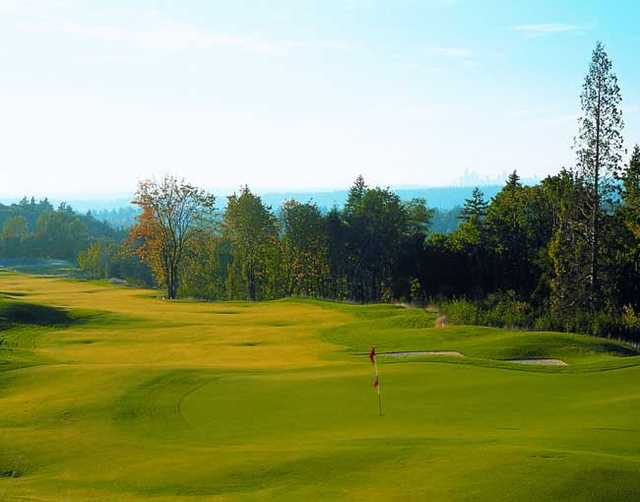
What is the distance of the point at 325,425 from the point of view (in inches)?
633

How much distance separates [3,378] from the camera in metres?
22.9

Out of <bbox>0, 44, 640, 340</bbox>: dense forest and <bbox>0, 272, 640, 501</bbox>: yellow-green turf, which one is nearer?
<bbox>0, 272, 640, 501</bbox>: yellow-green turf

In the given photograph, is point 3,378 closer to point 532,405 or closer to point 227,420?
point 227,420

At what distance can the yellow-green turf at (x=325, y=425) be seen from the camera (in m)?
11.0

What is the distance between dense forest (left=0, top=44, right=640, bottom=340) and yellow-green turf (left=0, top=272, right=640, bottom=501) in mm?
24081

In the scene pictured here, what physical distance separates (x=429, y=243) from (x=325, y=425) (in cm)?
6702

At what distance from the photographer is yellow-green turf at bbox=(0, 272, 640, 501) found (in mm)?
10992

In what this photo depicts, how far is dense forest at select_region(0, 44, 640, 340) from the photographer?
52.7 metres

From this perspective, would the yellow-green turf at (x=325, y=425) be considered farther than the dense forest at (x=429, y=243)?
No

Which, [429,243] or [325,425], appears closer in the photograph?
[325,425]

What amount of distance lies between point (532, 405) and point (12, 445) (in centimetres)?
1215

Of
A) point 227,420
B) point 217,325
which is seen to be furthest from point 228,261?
point 227,420

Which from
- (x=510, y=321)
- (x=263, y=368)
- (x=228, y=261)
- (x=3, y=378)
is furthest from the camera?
(x=228, y=261)

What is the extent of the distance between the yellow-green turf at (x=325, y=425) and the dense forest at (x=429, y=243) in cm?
2408
